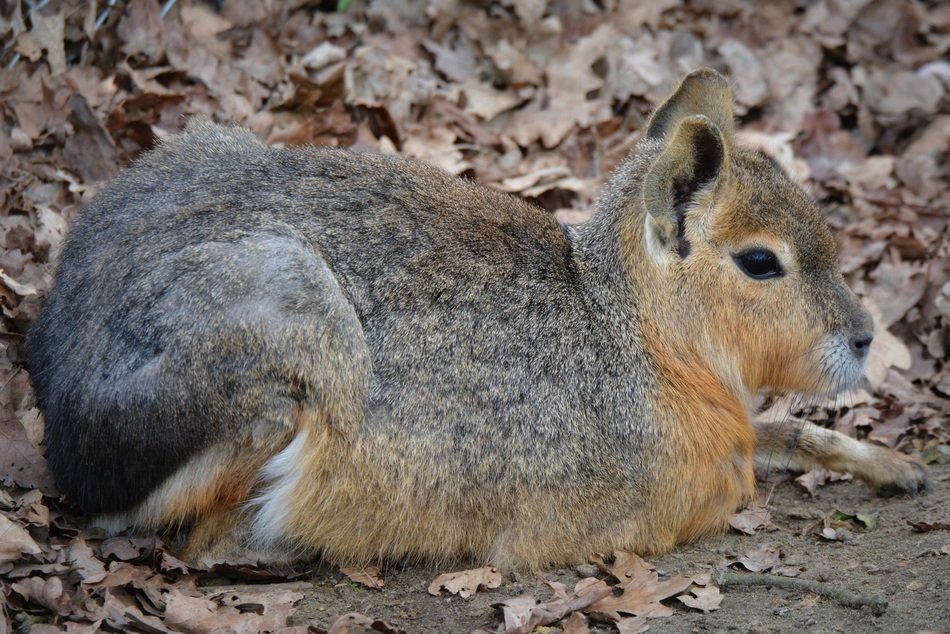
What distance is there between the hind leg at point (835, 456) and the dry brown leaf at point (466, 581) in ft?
5.70

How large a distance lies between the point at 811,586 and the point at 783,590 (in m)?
0.12

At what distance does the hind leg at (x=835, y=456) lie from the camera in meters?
5.63

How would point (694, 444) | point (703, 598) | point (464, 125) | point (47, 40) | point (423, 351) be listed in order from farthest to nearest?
1. point (464, 125)
2. point (47, 40)
3. point (694, 444)
4. point (423, 351)
5. point (703, 598)

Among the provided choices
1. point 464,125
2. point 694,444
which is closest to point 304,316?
point 694,444

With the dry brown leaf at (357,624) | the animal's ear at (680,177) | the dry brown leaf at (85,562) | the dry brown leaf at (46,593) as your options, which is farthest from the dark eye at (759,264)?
the dry brown leaf at (46,593)

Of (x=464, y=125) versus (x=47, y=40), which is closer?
(x=47, y=40)

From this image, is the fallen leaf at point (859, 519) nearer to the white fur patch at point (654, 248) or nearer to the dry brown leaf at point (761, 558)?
the dry brown leaf at point (761, 558)

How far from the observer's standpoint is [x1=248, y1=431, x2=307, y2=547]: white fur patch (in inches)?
181

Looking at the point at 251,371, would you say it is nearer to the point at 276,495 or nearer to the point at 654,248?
the point at 276,495

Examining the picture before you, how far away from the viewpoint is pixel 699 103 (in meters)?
5.66

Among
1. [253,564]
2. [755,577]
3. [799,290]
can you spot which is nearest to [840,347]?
[799,290]

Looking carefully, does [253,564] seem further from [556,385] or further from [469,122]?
[469,122]

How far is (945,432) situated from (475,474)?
3108 millimetres

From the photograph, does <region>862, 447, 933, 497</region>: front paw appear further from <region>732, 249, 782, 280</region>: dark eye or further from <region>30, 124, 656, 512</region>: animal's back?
<region>30, 124, 656, 512</region>: animal's back
